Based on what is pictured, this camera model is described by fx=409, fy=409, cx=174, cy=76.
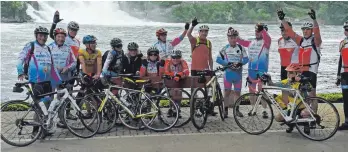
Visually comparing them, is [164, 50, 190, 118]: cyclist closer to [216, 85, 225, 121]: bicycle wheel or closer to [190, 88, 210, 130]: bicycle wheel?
[190, 88, 210, 130]: bicycle wheel

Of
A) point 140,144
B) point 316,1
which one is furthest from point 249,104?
point 316,1

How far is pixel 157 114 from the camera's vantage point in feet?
23.0

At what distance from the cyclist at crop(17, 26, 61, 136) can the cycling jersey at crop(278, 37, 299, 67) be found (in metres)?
4.29

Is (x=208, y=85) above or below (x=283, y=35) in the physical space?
below

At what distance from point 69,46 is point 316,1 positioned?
75.5 m

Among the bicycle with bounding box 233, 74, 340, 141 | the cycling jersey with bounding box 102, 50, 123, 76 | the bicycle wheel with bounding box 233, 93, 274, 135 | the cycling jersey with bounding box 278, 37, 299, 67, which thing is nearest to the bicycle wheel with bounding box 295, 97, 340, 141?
the bicycle with bounding box 233, 74, 340, 141

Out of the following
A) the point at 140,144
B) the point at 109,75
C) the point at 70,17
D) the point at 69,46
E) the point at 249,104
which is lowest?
the point at 140,144

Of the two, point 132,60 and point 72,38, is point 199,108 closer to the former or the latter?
point 132,60

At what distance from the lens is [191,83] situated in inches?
303

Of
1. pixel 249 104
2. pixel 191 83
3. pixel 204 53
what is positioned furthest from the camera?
pixel 204 53

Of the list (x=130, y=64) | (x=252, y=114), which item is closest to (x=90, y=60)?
(x=130, y=64)

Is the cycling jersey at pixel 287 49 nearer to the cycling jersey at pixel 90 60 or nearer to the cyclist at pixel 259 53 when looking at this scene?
the cyclist at pixel 259 53

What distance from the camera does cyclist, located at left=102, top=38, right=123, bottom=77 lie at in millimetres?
7301

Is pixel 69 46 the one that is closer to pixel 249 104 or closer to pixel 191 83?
pixel 191 83
